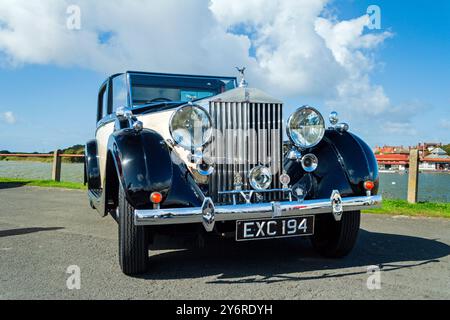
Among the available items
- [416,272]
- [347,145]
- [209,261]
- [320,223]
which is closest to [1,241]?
[209,261]

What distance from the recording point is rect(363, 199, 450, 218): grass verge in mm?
6401

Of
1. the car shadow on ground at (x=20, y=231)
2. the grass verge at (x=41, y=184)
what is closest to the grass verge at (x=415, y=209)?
the car shadow on ground at (x=20, y=231)

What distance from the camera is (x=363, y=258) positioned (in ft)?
12.6

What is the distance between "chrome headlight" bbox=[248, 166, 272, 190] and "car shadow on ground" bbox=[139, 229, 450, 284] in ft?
2.29

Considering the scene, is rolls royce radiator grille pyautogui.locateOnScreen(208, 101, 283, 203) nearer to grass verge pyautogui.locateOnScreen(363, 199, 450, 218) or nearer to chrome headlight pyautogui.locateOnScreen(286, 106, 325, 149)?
chrome headlight pyautogui.locateOnScreen(286, 106, 325, 149)

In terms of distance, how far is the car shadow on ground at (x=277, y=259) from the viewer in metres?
3.26

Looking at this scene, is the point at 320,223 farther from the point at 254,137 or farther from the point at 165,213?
the point at 165,213

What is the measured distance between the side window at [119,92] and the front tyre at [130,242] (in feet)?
7.86

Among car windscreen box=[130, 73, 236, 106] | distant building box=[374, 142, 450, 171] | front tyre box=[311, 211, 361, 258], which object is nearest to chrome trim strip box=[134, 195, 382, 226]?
front tyre box=[311, 211, 361, 258]

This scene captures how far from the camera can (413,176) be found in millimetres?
7422

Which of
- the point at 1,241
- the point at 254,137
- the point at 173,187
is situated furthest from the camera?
the point at 1,241

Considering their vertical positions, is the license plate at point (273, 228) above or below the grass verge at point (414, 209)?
above

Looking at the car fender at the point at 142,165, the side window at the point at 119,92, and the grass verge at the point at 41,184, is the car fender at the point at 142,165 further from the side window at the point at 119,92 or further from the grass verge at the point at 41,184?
the grass verge at the point at 41,184
